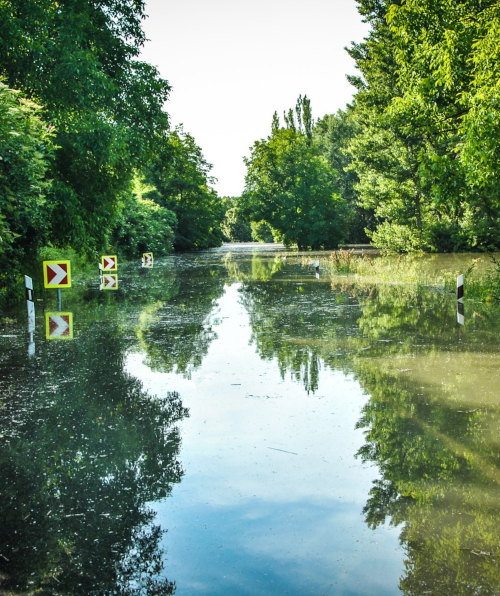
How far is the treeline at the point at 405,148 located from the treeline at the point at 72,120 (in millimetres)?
9708

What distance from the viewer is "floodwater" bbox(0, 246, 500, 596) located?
12.9 ft

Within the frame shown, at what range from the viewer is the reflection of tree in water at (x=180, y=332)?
34.6ft

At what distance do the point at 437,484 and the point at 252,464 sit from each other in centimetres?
162

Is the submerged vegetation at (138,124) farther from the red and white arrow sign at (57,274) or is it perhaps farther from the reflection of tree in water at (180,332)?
the reflection of tree in water at (180,332)

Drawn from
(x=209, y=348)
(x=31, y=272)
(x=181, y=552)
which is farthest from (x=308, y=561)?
(x=31, y=272)

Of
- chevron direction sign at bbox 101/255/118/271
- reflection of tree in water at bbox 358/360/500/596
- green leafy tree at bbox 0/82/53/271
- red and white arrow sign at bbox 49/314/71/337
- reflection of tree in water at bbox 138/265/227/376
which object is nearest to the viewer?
reflection of tree in water at bbox 358/360/500/596

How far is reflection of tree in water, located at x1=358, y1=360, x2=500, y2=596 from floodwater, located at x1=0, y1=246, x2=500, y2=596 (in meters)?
0.02

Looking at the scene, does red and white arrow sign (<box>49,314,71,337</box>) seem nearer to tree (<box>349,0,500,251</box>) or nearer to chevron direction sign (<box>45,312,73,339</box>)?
chevron direction sign (<box>45,312,73,339</box>)

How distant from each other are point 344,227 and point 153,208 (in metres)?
24.9

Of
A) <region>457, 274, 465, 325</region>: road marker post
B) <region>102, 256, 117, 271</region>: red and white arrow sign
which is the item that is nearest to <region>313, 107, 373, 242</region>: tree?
<region>102, 256, 117, 271</region>: red and white arrow sign

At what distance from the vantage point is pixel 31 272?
21.2m

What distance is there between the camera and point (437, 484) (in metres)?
5.20

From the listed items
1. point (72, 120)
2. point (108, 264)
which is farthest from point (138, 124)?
point (108, 264)

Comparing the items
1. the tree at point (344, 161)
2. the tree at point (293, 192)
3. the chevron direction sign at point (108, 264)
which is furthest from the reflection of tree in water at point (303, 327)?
the tree at point (344, 161)
